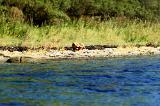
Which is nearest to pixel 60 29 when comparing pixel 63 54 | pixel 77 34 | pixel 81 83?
pixel 77 34

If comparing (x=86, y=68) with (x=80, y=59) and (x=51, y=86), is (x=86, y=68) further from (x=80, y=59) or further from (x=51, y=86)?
(x=51, y=86)

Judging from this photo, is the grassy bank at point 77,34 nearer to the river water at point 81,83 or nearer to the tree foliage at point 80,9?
the river water at point 81,83

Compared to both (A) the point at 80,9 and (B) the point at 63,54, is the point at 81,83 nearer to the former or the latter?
(B) the point at 63,54

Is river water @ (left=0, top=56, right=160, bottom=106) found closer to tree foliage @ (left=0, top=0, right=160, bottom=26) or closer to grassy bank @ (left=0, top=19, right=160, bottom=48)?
grassy bank @ (left=0, top=19, right=160, bottom=48)

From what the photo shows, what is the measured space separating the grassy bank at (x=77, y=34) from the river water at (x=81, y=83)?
4.42 m

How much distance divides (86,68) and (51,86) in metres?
4.36

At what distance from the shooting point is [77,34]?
24.5 meters

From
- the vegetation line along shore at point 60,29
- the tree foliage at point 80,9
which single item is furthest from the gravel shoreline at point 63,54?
the tree foliage at point 80,9

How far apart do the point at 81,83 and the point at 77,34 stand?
11.8m

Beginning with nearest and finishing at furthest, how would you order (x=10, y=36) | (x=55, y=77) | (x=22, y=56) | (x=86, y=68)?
(x=55, y=77)
(x=86, y=68)
(x=22, y=56)
(x=10, y=36)

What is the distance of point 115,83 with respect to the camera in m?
12.9

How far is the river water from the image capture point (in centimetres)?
1032

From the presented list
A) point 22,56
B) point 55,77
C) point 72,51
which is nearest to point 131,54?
point 72,51

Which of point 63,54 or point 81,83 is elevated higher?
point 63,54
